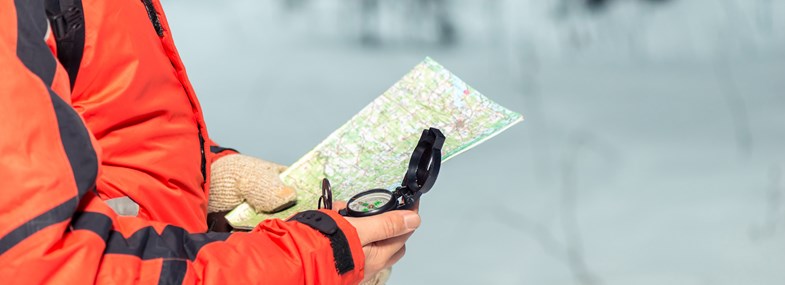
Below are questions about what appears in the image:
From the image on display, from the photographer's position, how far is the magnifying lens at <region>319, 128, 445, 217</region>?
1.16 metres

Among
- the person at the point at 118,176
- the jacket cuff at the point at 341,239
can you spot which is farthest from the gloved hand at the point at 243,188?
the jacket cuff at the point at 341,239

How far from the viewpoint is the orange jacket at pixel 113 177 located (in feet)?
2.69

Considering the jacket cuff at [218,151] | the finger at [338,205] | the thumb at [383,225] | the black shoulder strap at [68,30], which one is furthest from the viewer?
the jacket cuff at [218,151]

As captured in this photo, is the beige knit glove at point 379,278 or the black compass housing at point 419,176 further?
the beige knit glove at point 379,278

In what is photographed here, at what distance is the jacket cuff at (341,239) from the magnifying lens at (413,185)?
0.32 ft

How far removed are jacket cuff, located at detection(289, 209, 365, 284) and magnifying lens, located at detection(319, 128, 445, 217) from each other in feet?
0.32

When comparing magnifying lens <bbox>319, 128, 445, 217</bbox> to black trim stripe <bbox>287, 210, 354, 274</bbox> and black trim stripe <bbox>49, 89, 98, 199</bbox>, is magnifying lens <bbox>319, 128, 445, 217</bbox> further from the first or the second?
black trim stripe <bbox>49, 89, 98, 199</bbox>

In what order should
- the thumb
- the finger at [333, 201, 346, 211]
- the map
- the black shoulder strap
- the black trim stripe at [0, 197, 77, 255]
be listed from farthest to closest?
the map → the finger at [333, 201, 346, 211] → the thumb → the black shoulder strap → the black trim stripe at [0, 197, 77, 255]


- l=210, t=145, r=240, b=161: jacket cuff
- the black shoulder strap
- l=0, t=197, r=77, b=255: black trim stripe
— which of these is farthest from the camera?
l=210, t=145, r=240, b=161: jacket cuff

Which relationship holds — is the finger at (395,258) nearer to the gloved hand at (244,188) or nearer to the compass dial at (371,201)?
the compass dial at (371,201)

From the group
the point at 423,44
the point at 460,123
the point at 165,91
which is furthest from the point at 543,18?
the point at 165,91

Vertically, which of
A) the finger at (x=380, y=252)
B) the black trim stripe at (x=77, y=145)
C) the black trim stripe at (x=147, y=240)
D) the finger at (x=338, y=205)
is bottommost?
the black trim stripe at (x=147, y=240)

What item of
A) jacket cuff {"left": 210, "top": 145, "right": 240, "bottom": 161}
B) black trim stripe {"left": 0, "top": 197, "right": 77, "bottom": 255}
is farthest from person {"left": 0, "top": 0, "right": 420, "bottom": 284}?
jacket cuff {"left": 210, "top": 145, "right": 240, "bottom": 161}

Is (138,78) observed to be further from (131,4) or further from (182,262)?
(182,262)
